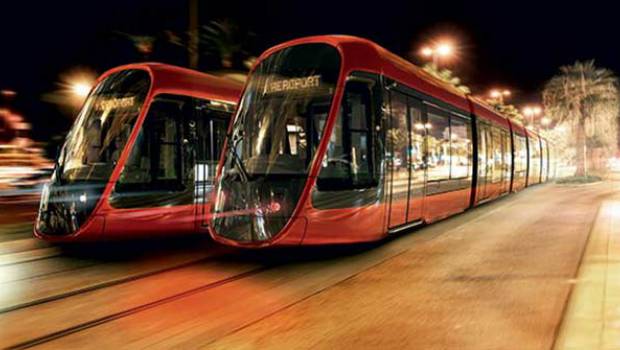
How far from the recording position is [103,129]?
8953 millimetres

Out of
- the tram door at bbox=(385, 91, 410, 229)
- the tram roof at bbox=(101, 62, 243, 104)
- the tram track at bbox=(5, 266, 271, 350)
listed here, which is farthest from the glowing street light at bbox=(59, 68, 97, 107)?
the tram track at bbox=(5, 266, 271, 350)

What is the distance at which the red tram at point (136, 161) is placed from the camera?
8.29m

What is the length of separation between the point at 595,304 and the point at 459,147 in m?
7.16

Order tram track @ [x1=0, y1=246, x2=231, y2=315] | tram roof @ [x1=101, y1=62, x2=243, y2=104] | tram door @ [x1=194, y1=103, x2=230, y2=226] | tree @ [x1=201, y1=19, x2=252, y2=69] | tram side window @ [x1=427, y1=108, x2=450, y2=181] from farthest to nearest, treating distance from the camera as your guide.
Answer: tree @ [x1=201, y1=19, x2=252, y2=69]
tram side window @ [x1=427, y1=108, x2=450, y2=181]
tram door @ [x1=194, y1=103, x2=230, y2=226]
tram roof @ [x1=101, y1=62, x2=243, y2=104]
tram track @ [x1=0, y1=246, x2=231, y2=315]

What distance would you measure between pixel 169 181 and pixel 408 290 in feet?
15.7

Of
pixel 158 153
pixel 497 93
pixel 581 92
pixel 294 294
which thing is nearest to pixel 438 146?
pixel 158 153

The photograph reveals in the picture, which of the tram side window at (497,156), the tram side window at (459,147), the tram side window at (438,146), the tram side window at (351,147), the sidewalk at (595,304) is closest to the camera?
the sidewalk at (595,304)

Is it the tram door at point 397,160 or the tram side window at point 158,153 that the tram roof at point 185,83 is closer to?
the tram side window at point 158,153

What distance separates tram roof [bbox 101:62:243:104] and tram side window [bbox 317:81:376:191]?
3.30 metres

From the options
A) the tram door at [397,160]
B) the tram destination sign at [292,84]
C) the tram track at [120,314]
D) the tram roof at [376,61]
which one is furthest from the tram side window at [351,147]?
the tram track at [120,314]

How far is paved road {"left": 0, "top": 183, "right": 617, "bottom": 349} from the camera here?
479 centimetres

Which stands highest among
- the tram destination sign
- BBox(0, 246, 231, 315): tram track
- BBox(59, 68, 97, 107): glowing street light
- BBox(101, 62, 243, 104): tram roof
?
BBox(59, 68, 97, 107): glowing street light

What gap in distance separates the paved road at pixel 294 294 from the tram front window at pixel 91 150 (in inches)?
29.7

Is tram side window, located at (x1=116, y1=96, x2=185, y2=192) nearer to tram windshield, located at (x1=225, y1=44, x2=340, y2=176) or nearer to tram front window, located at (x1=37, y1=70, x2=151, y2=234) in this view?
tram front window, located at (x1=37, y1=70, x2=151, y2=234)
